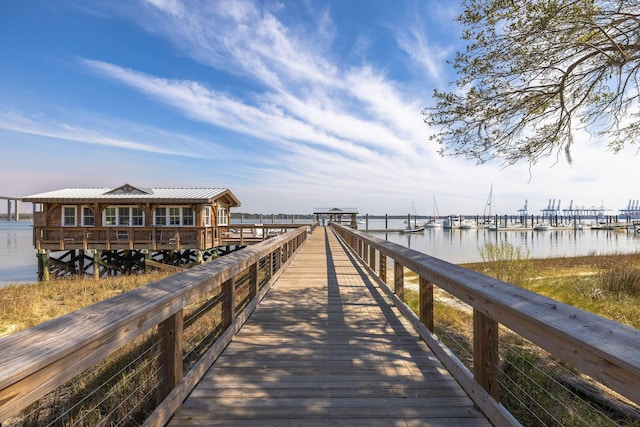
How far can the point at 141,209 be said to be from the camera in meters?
19.8

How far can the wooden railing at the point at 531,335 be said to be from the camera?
1.16 meters

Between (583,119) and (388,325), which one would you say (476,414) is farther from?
(583,119)

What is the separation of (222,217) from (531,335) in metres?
24.8

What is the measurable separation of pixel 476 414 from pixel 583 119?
753cm

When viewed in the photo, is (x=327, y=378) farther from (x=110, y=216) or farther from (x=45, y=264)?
(x=45, y=264)

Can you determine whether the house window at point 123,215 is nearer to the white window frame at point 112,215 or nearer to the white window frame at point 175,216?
the white window frame at point 112,215

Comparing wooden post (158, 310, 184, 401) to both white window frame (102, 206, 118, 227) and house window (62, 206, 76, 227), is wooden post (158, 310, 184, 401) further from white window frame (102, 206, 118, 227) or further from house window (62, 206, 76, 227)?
house window (62, 206, 76, 227)

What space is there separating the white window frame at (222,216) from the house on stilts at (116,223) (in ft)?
10.0

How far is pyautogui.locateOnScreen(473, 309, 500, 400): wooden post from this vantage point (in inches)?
86.7

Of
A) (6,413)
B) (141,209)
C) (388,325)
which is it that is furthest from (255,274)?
(141,209)

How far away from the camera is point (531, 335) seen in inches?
63.3

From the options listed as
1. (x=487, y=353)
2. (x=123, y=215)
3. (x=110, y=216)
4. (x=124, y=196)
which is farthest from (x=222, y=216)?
(x=487, y=353)

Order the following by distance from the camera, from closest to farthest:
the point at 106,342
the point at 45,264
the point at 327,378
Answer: the point at 106,342 → the point at 327,378 → the point at 45,264

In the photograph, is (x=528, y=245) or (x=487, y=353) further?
(x=528, y=245)
